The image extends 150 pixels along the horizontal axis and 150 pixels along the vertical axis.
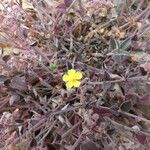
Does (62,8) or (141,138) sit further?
(62,8)

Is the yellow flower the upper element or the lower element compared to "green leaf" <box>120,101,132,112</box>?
upper

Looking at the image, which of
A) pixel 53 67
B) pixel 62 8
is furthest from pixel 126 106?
pixel 62 8

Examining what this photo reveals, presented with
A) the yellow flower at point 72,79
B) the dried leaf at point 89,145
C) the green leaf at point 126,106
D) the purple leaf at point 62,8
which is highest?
the purple leaf at point 62,8

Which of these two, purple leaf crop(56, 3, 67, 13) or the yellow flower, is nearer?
the yellow flower

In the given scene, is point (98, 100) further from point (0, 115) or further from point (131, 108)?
point (0, 115)

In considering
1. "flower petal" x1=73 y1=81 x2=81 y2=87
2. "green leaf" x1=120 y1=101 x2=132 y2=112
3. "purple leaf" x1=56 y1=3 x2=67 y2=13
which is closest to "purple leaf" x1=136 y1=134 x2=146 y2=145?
"green leaf" x1=120 y1=101 x2=132 y2=112

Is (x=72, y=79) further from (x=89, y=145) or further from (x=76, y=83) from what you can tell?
(x=89, y=145)

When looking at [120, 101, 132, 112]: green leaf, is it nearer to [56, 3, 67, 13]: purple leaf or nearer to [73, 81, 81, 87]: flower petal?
[73, 81, 81, 87]: flower petal

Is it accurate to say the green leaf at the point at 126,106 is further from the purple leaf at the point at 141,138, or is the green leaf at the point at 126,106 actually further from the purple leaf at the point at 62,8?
the purple leaf at the point at 62,8

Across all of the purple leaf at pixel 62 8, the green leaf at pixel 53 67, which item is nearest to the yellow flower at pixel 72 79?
the green leaf at pixel 53 67

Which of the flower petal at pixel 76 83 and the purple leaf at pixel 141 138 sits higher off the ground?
the flower petal at pixel 76 83

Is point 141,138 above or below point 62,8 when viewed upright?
below
